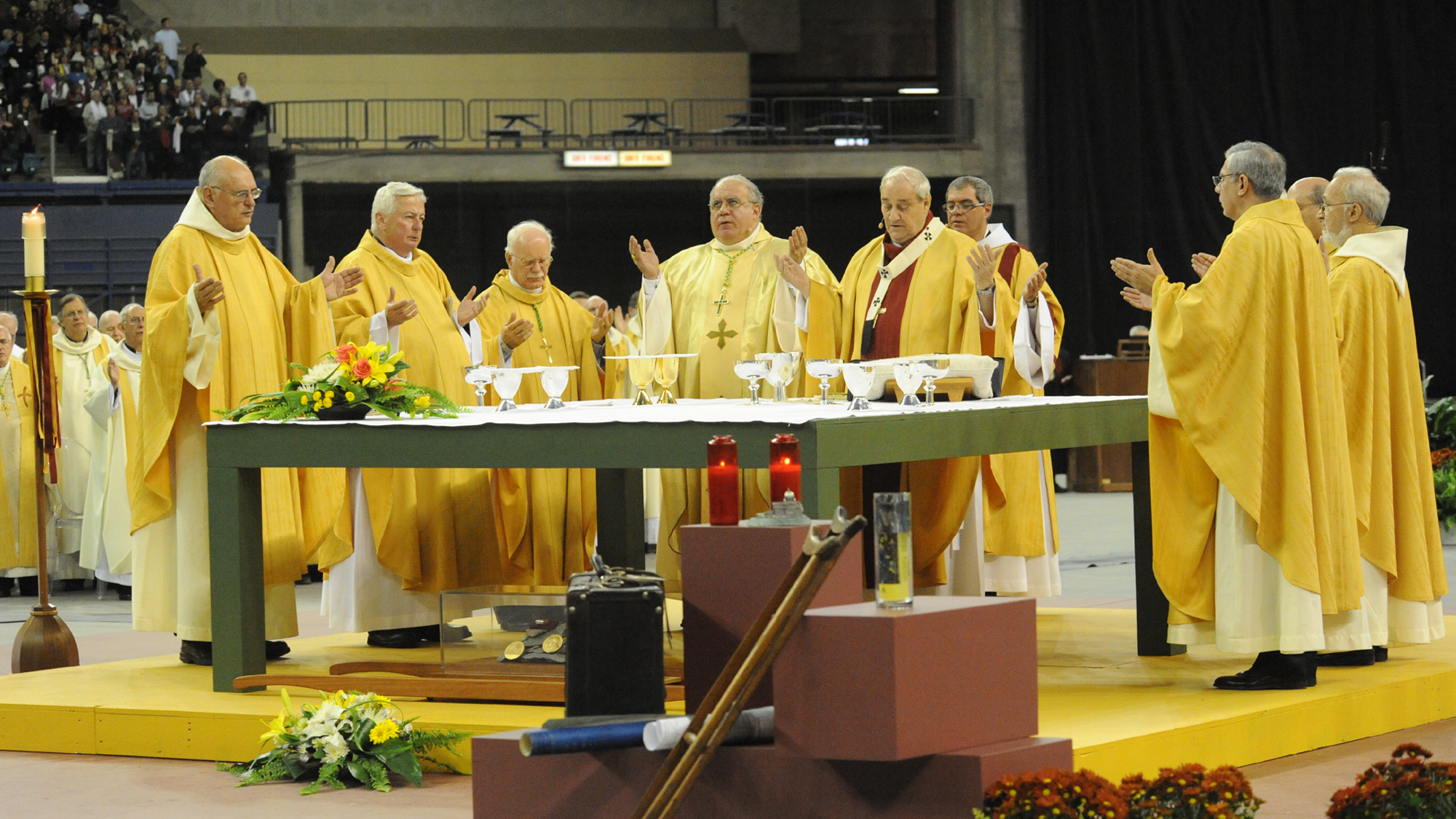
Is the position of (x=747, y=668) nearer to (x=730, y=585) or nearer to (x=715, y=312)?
(x=730, y=585)

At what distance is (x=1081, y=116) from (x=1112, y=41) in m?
0.87

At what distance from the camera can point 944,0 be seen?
75.8 ft

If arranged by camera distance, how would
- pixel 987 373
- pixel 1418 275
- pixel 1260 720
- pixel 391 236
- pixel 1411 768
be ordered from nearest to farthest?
pixel 1411 768
pixel 1260 720
pixel 987 373
pixel 391 236
pixel 1418 275

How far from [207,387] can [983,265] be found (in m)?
2.59

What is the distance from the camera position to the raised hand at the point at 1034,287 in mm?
6418

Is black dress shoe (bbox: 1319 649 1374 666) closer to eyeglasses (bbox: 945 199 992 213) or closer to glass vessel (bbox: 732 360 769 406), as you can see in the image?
glass vessel (bbox: 732 360 769 406)

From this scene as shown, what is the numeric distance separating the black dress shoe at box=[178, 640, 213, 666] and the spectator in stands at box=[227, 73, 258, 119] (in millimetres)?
15058

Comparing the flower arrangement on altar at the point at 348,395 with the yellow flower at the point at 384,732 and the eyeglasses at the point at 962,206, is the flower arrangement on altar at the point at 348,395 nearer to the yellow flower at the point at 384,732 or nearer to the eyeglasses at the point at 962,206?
the yellow flower at the point at 384,732

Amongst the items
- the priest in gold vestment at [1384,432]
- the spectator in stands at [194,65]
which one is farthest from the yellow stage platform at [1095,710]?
the spectator in stands at [194,65]

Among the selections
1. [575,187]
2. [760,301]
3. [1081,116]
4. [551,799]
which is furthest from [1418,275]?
[551,799]

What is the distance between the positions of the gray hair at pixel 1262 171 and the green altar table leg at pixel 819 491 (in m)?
1.65

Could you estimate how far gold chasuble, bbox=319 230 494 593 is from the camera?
20.6ft

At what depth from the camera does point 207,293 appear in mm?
5625

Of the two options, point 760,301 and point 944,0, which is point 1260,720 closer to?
point 760,301
